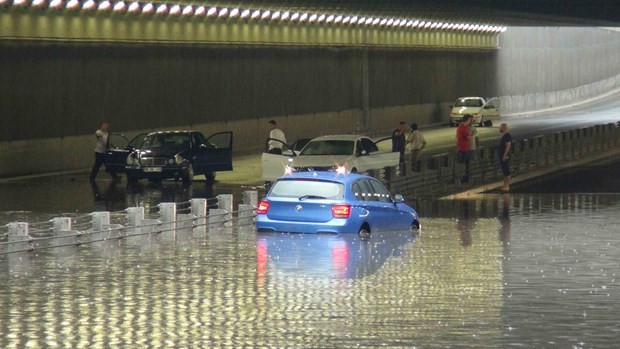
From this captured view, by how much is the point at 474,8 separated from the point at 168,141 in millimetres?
23930

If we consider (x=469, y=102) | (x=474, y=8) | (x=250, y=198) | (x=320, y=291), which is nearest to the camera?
(x=320, y=291)

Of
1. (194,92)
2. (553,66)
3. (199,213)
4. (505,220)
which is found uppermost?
(553,66)

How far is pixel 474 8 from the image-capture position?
61344 mm

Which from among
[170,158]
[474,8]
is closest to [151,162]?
[170,158]

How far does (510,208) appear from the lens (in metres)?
32.3

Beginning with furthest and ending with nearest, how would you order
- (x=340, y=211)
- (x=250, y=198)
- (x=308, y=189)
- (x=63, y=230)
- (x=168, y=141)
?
(x=168, y=141) → (x=250, y=198) → (x=308, y=189) → (x=340, y=211) → (x=63, y=230)

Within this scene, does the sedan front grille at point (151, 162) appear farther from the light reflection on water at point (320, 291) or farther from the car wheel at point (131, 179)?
the light reflection on water at point (320, 291)

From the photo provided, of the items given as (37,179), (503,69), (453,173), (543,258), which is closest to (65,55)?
(37,179)

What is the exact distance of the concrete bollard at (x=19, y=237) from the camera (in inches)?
860

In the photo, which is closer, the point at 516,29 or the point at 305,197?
the point at 305,197

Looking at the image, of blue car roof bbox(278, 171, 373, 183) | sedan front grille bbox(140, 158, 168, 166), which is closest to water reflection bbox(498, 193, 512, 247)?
blue car roof bbox(278, 171, 373, 183)

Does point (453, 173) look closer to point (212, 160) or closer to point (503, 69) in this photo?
point (212, 160)

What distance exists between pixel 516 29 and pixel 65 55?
56254 mm

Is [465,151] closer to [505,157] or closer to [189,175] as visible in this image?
[505,157]
